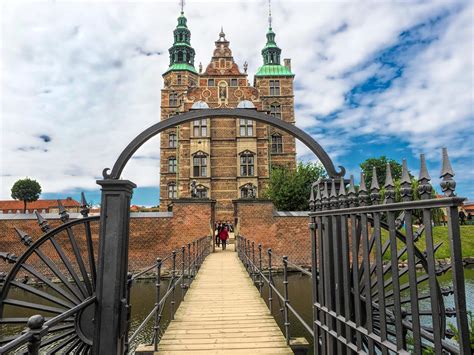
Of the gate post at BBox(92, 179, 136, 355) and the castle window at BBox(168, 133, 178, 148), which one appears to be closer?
the gate post at BBox(92, 179, 136, 355)

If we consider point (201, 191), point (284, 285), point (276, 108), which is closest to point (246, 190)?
point (201, 191)

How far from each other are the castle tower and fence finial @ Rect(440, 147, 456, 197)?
72.7 ft

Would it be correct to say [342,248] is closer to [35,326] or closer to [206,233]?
[35,326]

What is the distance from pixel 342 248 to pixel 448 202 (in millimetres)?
974

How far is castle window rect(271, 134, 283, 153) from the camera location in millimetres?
27016

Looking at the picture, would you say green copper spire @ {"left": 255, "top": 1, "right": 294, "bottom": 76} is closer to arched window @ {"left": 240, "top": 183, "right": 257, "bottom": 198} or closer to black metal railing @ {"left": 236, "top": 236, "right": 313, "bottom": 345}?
arched window @ {"left": 240, "top": 183, "right": 257, "bottom": 198}

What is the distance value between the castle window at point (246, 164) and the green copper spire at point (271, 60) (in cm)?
775

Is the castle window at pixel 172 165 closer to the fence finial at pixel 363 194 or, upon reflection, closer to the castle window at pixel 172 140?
the castle window at pixel 172 140

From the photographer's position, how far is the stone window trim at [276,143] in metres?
27.0

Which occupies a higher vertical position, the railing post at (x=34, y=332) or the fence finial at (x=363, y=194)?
the fence finial at (x=363, y=194)

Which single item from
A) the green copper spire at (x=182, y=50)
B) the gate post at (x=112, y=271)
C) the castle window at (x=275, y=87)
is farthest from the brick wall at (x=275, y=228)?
the green copper spire at (x=182, y=50)

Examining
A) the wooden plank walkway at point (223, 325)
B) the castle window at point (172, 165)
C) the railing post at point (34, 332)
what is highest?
the castle window at point (172, 165)

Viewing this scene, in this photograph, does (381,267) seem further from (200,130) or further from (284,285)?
(200,130)

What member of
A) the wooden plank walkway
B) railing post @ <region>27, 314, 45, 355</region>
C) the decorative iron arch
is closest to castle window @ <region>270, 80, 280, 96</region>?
the wooden plank walkway
